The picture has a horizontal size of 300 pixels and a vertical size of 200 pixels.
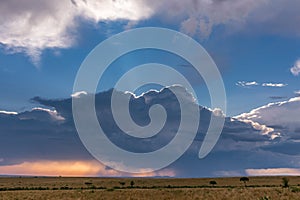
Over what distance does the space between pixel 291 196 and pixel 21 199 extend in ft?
117

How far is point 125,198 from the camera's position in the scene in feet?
182

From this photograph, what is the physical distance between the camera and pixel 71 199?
54.8 meters

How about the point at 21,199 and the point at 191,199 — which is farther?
the point at 21,199

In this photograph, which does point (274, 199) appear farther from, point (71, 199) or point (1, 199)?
point (1, 199)

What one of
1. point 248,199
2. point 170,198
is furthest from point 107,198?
point 248,199

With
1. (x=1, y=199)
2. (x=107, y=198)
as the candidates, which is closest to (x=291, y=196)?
(x=107, y=198)

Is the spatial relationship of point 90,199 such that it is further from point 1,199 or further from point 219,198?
point 219,198

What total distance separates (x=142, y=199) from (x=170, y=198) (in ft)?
11.8

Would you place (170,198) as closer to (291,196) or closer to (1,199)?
(291,196)

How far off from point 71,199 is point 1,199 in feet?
34.3

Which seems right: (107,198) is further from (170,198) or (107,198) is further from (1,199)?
(1,199)

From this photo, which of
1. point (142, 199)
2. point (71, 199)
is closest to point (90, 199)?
point (71, 199)

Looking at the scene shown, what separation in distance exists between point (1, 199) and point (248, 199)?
3272cm

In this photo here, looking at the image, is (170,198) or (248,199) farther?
(170,198)
